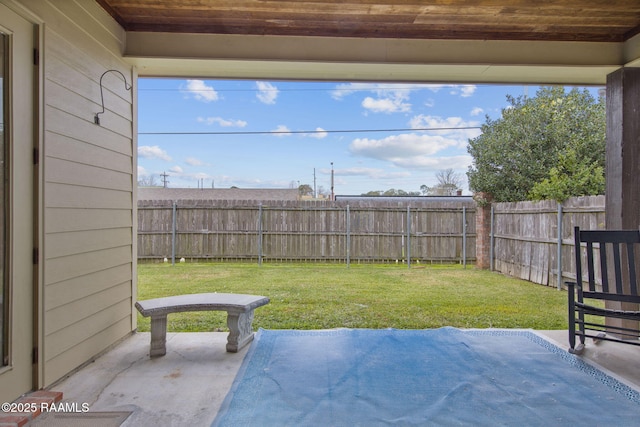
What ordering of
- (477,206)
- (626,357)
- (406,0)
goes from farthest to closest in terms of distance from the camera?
(477,206)
(626,357)
(406,0)

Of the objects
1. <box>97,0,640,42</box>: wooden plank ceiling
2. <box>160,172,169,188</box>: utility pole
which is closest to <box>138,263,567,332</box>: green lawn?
<box>97,0,640,42</box>: wooden plank ceiling

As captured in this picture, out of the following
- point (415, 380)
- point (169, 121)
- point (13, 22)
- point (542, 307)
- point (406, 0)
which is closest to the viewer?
point (13, 22)

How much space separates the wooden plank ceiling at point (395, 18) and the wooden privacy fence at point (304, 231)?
16.4 ft

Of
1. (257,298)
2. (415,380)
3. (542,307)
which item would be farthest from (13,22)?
(542,307)

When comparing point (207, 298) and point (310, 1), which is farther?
point (207, 298)

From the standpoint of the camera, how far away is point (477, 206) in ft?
24.4

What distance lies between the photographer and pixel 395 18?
8.97ft

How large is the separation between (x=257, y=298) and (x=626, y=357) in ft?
9.27

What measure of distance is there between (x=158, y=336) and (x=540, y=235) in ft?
18.9

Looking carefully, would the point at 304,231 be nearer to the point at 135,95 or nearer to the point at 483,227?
the point at 483,227

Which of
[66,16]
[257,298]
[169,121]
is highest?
[169,121]

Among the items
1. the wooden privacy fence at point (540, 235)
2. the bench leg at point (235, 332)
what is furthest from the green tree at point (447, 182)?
the bench leg at point (235, 332)

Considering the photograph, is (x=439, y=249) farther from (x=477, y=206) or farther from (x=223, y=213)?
(x=223, y=213)

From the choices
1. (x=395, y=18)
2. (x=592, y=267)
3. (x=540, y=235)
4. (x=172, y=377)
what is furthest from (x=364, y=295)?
(x=395, y=18)
